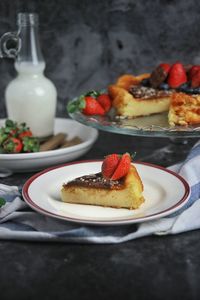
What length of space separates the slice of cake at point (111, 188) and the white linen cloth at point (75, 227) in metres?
0.07

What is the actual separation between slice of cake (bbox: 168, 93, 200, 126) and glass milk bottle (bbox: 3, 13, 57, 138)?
1.66 feet

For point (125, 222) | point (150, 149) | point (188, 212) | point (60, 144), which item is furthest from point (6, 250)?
point (150, 149)

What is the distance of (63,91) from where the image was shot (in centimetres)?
308

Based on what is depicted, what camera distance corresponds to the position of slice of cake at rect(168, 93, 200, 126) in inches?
83.7

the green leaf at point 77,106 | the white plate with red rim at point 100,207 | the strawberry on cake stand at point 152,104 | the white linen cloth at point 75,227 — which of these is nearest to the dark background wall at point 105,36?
the strawberry on cake stand at point 152,104

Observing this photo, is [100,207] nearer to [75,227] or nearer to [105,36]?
[75,227]

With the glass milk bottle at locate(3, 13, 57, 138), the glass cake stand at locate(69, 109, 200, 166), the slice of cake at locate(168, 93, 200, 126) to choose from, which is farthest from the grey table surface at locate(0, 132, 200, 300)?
the glass milk bottle at locate(3, 13, 57, 138)

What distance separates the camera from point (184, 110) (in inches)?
83.8

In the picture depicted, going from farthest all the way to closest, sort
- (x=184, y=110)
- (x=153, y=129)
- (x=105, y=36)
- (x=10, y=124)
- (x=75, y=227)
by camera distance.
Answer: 1. (x=105, y=36)
2. (x=10, y=124)
3. (x=184, y=110)
4. (x=153, y=129)
5. (x=75, y=227)

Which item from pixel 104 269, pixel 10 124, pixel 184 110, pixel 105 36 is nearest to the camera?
pixel 104 269

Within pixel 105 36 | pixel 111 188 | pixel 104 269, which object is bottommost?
pixel 104 269

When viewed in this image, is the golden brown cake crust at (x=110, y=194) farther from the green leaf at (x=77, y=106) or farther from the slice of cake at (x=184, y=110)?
the green leaf at (x=77, y=106)

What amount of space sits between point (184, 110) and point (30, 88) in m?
0.60

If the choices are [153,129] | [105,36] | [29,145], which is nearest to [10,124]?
[29,145]
